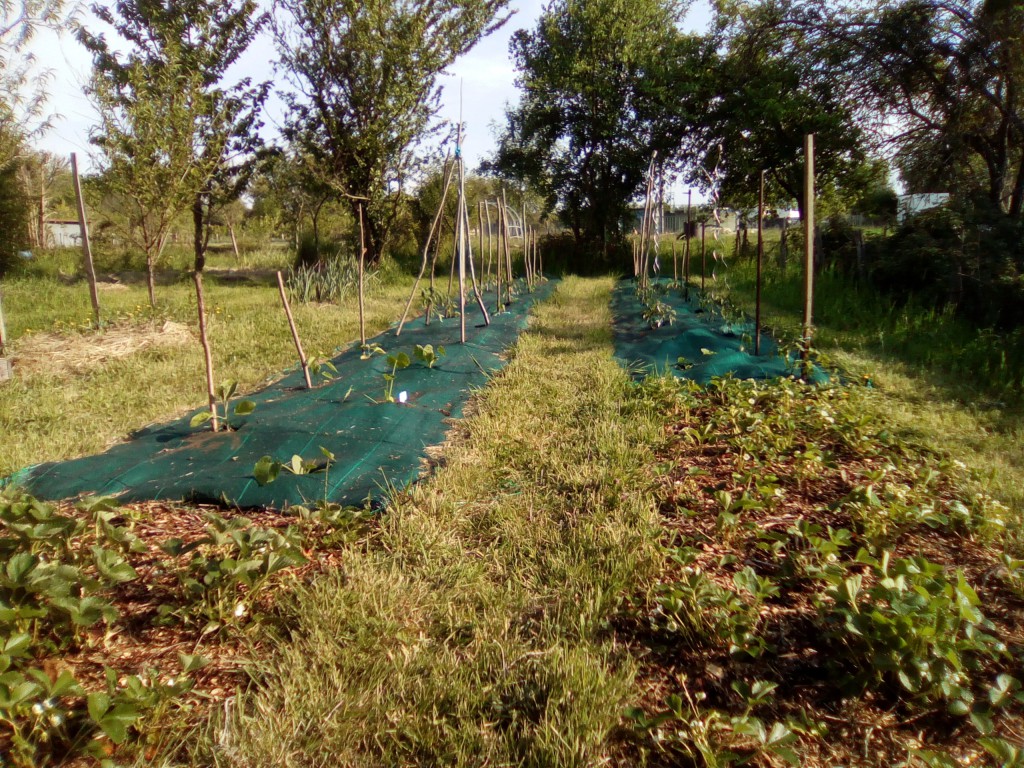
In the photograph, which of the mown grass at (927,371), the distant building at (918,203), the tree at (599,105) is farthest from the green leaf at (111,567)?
the tree at (599,105)

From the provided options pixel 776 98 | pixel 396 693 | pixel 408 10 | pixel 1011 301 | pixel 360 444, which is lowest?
pixel 396 693

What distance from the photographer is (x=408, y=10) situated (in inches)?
422

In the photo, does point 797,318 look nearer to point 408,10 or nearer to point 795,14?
point 795,14

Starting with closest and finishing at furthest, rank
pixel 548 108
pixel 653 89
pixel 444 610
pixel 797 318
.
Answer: pixel 444 610
pixel 797 318
pixel 653 89
pixel 548 108

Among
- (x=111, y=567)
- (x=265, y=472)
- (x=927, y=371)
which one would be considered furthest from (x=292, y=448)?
(x=927, y=371)

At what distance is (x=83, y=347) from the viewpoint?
18.7ft

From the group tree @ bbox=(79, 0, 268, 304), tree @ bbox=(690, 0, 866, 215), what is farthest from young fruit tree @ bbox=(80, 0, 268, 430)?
tree @ bbox=(690, 0, 866, 215)

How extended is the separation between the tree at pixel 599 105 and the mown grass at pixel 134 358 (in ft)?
22.8

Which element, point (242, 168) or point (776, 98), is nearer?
point (242, 168)

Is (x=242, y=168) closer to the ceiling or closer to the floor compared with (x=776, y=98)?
closer to the floor

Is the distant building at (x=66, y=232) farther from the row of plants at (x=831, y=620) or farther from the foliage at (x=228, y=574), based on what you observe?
the row of plants at (x=831, y=620)

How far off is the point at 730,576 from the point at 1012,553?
1045mm

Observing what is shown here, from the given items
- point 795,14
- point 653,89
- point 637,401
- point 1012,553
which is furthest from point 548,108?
point 1012,553

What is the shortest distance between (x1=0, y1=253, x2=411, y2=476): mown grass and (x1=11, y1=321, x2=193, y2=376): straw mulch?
0.18 feet
